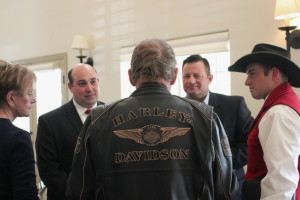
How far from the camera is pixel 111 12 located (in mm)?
4664

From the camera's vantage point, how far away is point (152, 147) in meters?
1.19

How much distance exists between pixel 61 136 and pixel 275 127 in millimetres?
1356

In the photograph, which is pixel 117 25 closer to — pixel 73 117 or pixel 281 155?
pixel 73 117

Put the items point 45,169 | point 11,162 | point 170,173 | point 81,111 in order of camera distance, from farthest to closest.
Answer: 1. point 81,111
2. point 45,169
3. point 11,162
4. point 170,173

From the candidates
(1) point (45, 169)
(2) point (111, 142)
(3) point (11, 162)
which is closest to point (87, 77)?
(1) point (45, 169)

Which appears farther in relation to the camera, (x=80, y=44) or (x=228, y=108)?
(x=80, y=44)

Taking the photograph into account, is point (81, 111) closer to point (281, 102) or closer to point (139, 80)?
point (139, 80)

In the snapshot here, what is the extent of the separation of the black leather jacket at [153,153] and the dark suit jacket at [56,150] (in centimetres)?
91

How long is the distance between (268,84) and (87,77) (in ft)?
4.19

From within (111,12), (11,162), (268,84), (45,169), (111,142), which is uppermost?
(111,12)

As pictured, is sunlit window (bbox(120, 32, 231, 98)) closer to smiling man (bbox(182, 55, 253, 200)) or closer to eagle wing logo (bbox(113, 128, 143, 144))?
smiling man (bbox(182, 55, 253, 200))

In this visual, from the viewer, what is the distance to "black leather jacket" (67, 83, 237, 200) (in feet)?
3.89

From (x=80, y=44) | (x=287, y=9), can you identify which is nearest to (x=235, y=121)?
(x=287, y=9)

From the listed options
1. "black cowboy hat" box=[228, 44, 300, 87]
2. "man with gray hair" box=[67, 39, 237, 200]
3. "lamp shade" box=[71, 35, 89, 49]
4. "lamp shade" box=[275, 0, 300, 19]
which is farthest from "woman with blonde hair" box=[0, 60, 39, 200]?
"lamp shade" box=[71, 35, 89, 49]
